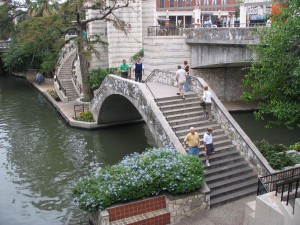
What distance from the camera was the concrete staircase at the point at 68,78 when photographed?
3228 centimetres

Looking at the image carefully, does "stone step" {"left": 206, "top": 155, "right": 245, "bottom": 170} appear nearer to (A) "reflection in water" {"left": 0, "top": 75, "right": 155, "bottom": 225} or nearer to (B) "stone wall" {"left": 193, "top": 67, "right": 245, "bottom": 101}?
(A) "reflection in water" {"left": 0, "top": 75, "right": 155, "bottom": 225}

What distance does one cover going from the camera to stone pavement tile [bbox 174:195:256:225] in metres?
11.9

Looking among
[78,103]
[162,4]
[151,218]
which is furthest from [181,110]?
[162,4]

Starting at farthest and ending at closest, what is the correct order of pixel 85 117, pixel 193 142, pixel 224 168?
pixel 85 117
pixel 224 168
pixel 193 142

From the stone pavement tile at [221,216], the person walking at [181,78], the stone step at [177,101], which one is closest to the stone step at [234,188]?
the stone pavement tile at [221,216]

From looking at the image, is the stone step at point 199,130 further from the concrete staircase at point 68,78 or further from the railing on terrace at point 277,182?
the concrete staircase at point 68,78

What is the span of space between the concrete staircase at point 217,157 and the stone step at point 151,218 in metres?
1.91

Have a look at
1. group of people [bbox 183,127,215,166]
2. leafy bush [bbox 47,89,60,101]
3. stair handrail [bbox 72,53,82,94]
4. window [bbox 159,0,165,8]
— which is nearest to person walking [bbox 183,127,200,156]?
group of people [bbox 183,127,215,166]

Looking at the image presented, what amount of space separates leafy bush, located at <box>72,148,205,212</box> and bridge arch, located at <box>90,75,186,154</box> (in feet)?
5.77

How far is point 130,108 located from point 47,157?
6.79m

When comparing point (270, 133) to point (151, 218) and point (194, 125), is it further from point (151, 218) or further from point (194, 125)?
point (151, 218)

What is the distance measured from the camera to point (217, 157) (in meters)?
14.5

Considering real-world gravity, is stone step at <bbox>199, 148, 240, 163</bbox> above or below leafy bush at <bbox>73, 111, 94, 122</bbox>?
above

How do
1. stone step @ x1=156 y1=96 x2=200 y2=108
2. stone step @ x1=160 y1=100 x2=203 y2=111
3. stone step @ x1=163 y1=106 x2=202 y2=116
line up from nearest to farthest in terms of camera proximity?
1. stone step @ x1=163 y1=106 x2=202 y2=116
2. stone step @ x1=160 y1=100 x2=203 y2=111
3. stone step @ x1=156 y1=96 x2=200 y2=108
